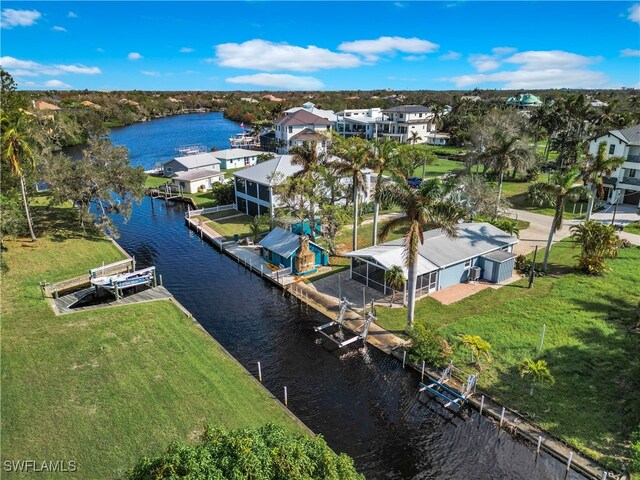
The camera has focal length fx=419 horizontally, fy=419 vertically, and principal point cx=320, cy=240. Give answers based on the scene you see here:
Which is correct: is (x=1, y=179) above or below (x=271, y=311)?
above

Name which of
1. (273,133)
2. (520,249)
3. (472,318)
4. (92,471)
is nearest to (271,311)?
(472,318)

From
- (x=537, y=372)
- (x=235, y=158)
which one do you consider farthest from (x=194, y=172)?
(x=537, y=372)

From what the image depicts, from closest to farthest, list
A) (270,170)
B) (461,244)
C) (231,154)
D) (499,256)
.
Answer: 1. (499,256)
2. (461,244)
3. (270,170)
4. (231,154)

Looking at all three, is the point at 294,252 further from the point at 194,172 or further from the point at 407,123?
the point at 407,123

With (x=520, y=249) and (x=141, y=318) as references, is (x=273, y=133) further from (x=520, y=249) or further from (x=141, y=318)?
(x=141, y=318)

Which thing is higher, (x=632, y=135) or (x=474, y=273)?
(x=632, y=135)

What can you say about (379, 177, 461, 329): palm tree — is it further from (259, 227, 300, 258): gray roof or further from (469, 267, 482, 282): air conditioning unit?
(259, 227, 300, 258): gray roof
